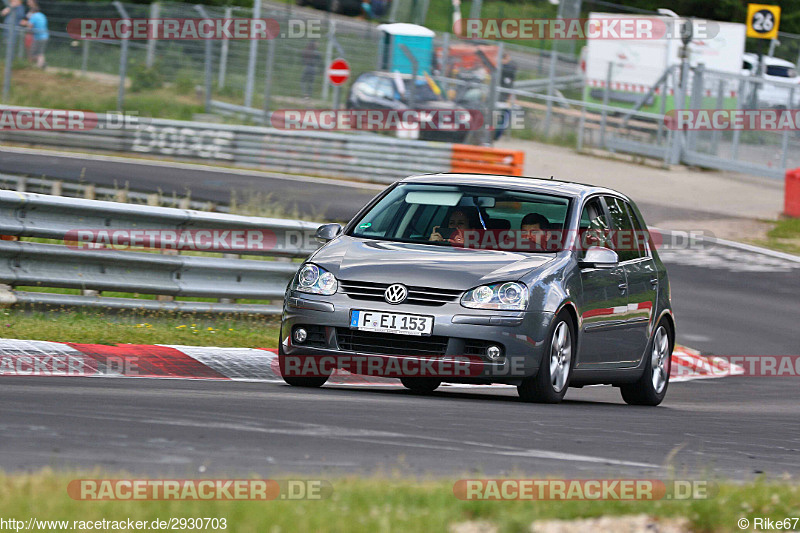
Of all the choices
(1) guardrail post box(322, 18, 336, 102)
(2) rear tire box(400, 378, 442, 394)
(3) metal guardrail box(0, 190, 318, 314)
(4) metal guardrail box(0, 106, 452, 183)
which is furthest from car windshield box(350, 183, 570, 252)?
(1) guardrail post box(322, 18, 336, 102)

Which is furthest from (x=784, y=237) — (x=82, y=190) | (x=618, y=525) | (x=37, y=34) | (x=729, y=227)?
(x=618, y=525)

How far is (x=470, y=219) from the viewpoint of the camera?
30.4 feet

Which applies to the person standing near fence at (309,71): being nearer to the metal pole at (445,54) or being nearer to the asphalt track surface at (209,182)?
the metal pole at (445,54)

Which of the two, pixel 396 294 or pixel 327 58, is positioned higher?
pixel 327 58

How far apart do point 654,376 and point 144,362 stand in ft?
12.8

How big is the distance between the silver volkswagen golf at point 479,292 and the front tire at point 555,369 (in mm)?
11

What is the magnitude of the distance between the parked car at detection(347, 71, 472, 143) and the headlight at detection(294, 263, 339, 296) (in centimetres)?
1984

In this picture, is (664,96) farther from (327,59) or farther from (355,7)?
(355,7)

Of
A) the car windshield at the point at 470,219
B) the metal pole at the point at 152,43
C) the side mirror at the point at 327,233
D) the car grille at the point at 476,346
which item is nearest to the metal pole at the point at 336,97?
the metal pole at the point at 152,43

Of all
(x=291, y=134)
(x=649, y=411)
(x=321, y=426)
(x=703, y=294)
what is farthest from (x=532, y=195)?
(x=291, y=134)

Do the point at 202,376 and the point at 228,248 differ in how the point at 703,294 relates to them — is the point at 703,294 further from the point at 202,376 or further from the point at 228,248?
the point at 202,376

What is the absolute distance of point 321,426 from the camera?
6.55 meters

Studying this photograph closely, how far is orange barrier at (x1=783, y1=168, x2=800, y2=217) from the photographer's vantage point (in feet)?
79.6

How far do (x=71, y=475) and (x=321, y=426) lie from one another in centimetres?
195
